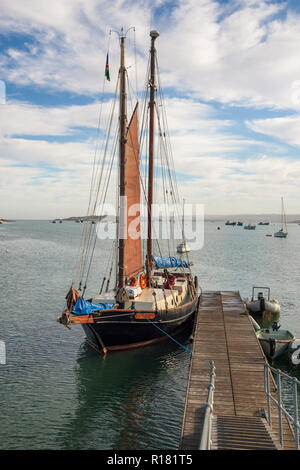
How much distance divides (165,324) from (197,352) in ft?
17.7

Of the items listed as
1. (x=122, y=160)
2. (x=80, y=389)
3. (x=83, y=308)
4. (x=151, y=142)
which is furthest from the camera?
(x=151, y=142)

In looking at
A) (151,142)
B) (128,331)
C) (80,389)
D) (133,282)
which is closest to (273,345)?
(128,331)

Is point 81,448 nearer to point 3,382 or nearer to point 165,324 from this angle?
point 3,382

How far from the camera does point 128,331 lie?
22750 millimetres

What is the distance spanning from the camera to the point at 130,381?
20266 millimetres

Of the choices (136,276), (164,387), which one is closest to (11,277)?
(136,276)

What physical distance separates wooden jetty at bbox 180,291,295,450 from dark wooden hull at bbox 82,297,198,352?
2.27 meters

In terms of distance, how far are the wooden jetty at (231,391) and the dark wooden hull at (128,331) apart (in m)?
2.27

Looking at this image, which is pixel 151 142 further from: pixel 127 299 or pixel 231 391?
pixel 231 391

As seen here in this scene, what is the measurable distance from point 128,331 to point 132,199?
986cm

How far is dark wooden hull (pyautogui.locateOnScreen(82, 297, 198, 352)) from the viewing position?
21922mm

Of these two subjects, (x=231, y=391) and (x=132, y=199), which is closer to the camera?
(x=231, y=391)

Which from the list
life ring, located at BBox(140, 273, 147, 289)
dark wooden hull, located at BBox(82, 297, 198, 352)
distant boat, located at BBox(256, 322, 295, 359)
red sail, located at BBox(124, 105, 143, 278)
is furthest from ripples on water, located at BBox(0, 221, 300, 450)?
red sail, located at BBox(124, 105, 143, 278)
